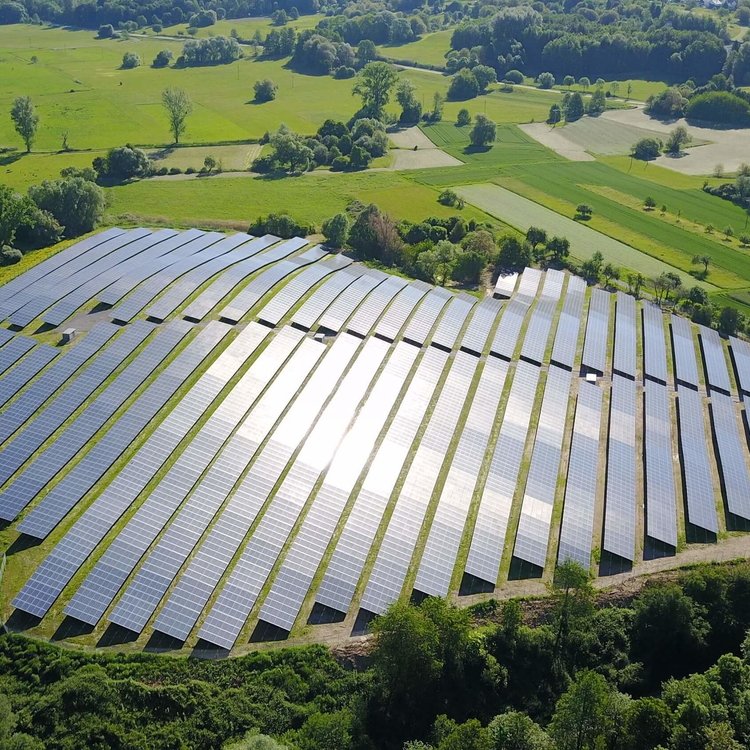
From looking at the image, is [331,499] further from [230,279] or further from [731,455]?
[731,455]

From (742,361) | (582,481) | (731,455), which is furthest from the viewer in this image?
(742,361)

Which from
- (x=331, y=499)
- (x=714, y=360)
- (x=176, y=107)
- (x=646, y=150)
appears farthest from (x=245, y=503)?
(x=646, y=150)

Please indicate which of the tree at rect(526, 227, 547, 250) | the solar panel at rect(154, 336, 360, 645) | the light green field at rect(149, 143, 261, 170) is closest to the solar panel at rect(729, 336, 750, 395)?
the tree at rect(526, 227, 547, 250)

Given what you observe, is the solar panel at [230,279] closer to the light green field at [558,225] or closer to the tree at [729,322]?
the light green field at [558,225]

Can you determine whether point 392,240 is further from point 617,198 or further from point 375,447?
point 617,198

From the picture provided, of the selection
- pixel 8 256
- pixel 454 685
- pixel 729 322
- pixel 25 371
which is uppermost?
pixel 25 371

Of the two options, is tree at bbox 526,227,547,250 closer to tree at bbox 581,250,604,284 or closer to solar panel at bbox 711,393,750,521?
tree at bbox 581,250,604,284
